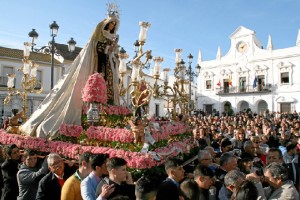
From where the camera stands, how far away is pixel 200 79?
4231cm

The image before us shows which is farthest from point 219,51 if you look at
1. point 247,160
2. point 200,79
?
point 247,160

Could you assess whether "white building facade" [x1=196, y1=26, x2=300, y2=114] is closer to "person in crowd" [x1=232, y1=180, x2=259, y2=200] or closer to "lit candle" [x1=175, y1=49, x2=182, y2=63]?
"lit candle" [x1=175, y1=49, x2=182, y2=63]

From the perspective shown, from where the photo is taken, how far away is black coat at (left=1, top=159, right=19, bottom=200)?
4535 mm

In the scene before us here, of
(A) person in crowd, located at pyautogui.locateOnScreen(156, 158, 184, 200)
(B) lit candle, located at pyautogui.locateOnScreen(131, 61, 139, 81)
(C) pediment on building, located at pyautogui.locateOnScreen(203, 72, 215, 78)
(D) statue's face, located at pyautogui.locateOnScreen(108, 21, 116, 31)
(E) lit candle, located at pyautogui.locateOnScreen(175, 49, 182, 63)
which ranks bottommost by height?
(A) person in crowd, located at pyautogui.locateOnScreen(156, 158, 184, 200)

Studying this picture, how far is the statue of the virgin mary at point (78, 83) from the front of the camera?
749 centimetres

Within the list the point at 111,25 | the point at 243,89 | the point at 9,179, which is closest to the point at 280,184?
the point at 9,179

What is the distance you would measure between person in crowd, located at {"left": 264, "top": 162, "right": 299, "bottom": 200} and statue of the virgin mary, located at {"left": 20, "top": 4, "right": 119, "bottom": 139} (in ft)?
17.5

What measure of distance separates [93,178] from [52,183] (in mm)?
582

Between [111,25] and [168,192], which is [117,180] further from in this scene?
[111,25]

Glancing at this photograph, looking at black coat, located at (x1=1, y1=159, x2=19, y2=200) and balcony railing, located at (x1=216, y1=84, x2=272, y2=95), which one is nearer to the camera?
black coat, located at (x1=1, y1=159, x2=19, y2=200)

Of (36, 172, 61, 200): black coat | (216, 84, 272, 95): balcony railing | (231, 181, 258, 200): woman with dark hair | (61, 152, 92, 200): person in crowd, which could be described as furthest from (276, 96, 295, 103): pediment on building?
(36, 172, 61, 200): black coat

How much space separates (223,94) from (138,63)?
113 feet

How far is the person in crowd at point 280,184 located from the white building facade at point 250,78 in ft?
111

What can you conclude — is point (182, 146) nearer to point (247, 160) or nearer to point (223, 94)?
point (247, 160)
